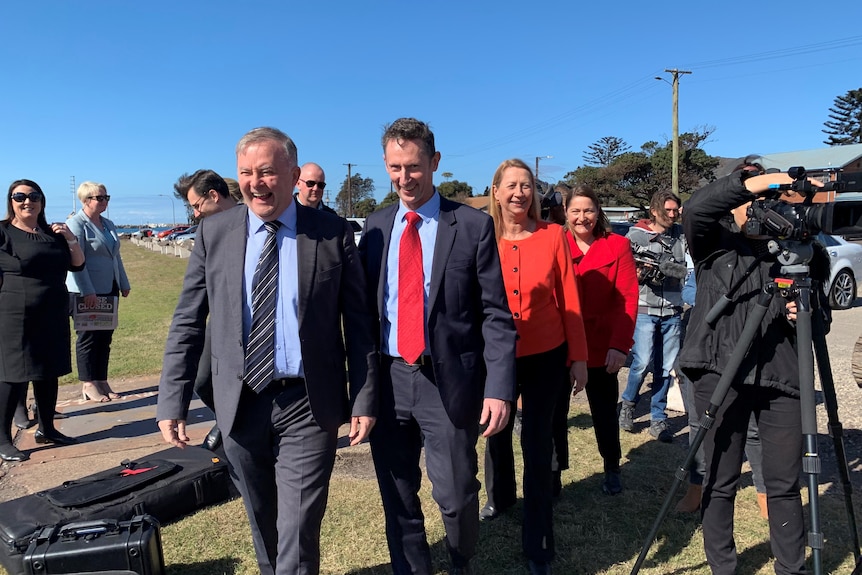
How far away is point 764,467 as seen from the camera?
253 centimetres

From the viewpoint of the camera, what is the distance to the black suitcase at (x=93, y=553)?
8.35 feet

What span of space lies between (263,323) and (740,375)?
6.34ft

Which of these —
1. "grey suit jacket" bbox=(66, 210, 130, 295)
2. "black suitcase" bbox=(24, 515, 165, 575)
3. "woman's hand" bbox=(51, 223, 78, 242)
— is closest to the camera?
"black suitcase" bbox=(24, 515, 165, 575)

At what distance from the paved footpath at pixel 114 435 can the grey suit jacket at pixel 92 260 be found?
1172 mm

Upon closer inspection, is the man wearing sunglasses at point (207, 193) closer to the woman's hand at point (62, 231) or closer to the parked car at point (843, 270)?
the woman's hand at point (62, 231)

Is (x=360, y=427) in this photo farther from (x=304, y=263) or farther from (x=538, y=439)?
(x=538, y=439)

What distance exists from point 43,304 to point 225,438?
3.12 m

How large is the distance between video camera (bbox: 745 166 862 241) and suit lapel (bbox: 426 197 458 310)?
1.14m

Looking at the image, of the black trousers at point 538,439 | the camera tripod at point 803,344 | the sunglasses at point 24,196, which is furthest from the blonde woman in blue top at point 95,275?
the camera tripod at point 803,344

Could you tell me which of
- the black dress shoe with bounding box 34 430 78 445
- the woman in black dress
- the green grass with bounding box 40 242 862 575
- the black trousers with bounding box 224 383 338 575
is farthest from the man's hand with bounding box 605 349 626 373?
the black dress shoe with bounding box 34 430 78 445

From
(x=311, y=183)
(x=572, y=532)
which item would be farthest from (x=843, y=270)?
(x=311, y=183)

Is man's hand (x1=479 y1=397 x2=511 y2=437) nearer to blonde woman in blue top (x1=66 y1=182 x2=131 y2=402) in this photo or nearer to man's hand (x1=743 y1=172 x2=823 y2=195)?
man's hand (x1=743 y1=172 x2=823 y2=195)

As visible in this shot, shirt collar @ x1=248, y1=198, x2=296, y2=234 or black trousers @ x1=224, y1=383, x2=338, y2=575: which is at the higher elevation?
shirt collar @ x1=248, y1=198, x2=296, y2=234

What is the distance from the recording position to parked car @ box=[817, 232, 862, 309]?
1131 centimetres
